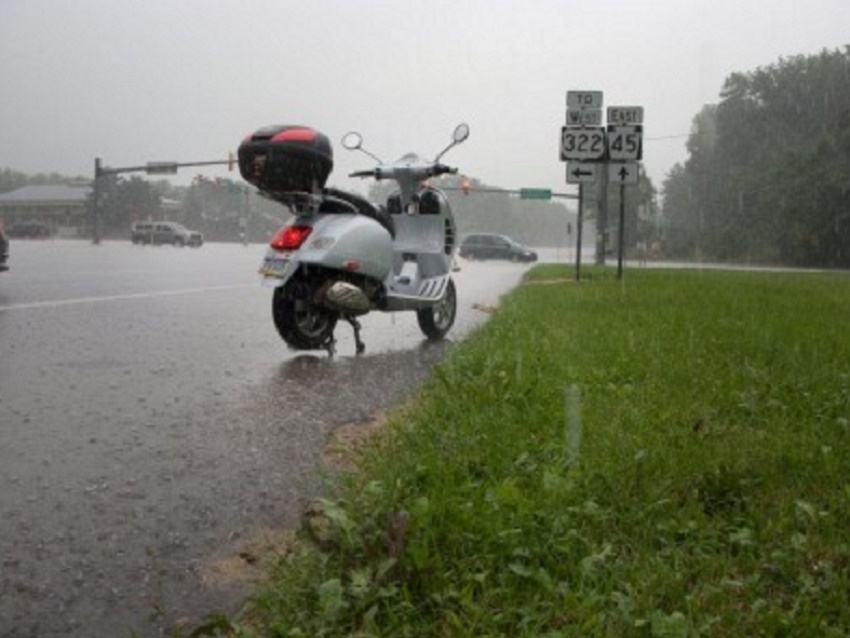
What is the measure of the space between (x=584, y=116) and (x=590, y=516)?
16.8m

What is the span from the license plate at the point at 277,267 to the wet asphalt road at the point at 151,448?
0.73m

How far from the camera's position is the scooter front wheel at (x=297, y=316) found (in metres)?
7.77

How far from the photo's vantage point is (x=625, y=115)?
18.3 meters

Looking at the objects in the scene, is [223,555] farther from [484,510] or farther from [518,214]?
[518,214]

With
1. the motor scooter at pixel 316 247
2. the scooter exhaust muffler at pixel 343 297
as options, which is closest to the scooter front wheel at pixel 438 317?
the motor scooter at pixel 316 247

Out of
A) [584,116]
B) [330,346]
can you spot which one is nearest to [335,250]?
[330,346]

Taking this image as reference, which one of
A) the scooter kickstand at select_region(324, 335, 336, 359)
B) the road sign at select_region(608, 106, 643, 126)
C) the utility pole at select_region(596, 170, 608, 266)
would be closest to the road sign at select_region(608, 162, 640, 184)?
the road sign at select_region(608, 106, 643, 126)

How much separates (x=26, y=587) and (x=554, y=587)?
1.58 meters

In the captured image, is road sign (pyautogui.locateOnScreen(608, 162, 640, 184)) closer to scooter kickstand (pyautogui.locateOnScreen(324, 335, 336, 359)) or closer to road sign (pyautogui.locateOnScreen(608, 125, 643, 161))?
road sign (pyautogui.locateOnScreen(608, 125, 643, 161))

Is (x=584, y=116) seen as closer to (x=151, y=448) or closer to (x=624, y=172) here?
(x=624, y=172)

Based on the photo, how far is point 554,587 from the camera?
2.63 m

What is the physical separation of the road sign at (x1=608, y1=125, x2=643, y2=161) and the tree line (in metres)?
40.9

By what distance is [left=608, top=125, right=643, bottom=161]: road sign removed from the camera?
1712 cm

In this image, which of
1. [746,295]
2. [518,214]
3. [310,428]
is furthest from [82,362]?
[518,214]
